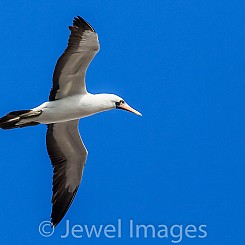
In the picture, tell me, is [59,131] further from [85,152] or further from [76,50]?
[76,50]

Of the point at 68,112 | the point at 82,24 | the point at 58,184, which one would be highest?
the point at 82,24

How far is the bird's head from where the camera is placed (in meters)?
15.9

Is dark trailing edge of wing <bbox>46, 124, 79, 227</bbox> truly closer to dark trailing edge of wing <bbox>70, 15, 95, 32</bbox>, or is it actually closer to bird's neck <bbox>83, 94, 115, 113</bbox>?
bird's neck <bbox>83, 94, 115, 113</bbox>

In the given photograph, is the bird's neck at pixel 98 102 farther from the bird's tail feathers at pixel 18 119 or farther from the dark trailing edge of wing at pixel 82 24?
the dark trailing edge of wing at pixel 82 24

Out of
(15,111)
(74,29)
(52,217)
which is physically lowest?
(52,217)

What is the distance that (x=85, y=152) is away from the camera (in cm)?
1711

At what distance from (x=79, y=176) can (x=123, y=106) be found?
202cm

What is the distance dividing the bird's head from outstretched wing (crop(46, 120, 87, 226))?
1.27m

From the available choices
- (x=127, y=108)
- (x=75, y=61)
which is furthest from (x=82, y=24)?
(x=127, y=108)

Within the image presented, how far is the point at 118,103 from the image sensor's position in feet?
52.7

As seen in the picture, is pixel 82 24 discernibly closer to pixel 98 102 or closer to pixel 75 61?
pixel 75 61

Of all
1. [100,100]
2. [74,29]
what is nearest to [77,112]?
[100,100]

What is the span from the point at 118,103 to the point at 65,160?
6.42ft

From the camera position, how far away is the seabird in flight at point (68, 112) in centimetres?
1534
